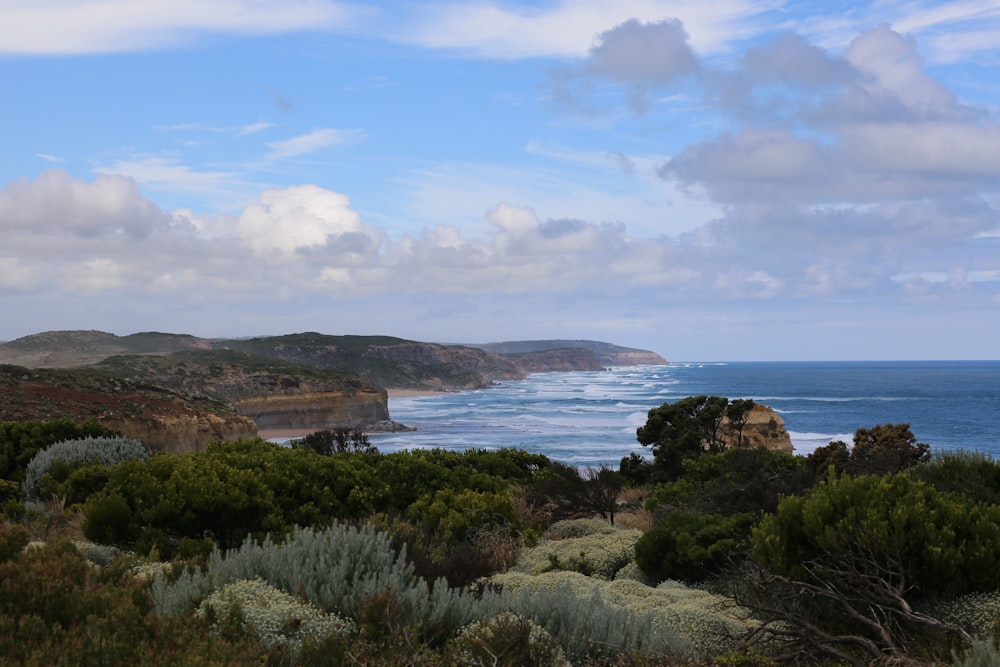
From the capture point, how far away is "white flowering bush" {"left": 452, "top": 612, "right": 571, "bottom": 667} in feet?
13.8

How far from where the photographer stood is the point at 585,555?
9.19 m

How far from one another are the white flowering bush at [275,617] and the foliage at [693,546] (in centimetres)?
471

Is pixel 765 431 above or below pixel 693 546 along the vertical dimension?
below

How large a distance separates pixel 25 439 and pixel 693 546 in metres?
13.2

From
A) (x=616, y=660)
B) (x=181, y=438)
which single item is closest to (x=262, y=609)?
(x=616, y=660)

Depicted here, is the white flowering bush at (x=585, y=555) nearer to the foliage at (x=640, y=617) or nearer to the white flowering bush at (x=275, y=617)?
the foliage at (x=640, y=617)

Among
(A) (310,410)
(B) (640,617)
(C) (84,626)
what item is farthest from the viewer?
(A) (310,410)

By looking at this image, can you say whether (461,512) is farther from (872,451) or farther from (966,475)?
(872,451)

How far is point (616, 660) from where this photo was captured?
4.66m

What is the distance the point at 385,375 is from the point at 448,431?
68965mm

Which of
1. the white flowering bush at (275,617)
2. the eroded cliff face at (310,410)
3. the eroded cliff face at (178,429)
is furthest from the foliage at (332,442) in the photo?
the eroded cliff face at (310,410)

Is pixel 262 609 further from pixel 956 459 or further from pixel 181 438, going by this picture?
pixel 181 438

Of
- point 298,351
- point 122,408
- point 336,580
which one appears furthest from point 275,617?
point 298,351

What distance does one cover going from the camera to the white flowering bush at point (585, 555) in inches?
346
